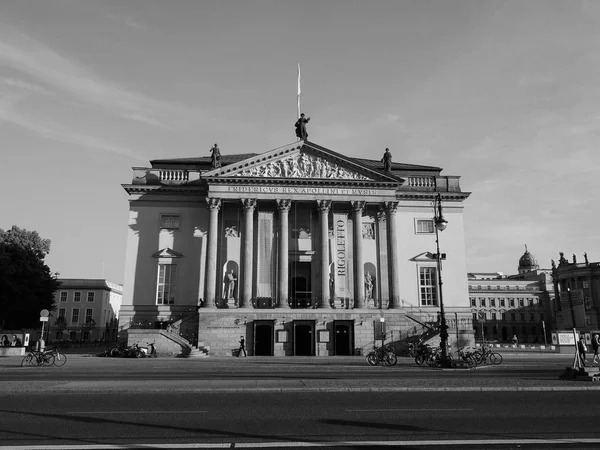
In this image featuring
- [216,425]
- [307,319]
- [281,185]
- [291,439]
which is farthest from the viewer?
[281,185]

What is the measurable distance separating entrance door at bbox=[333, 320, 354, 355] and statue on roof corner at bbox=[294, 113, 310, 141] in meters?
18.1

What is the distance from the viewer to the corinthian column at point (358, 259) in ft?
149

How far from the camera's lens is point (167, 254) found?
48.1 meters

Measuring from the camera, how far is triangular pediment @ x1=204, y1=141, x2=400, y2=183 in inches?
1839

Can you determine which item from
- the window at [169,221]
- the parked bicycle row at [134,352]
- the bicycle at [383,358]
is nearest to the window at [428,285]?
the bicycle at [383,358]

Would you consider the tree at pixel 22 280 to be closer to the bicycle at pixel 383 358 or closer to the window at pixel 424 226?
the bicycle at pixel 383 358

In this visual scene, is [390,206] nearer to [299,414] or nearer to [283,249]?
[283,249]

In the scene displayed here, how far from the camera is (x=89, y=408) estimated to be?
12.9 m

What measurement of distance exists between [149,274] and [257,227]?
37.3ft

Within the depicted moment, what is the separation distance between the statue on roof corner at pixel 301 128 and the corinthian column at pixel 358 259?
8.30 meters

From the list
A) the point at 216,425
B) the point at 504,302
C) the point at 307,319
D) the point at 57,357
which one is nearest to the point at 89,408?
the point at 216,425

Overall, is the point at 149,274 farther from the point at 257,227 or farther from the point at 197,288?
the point at 257,227

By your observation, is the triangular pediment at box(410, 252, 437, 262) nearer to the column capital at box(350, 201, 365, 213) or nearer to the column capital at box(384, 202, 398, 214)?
the column capital at box(384, 202, 398, 214)

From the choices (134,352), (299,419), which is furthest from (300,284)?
(299,419)
